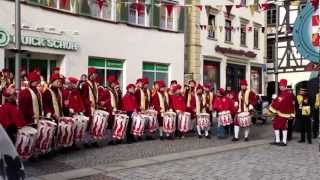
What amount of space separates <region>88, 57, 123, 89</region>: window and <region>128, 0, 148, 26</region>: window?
82.8 inches

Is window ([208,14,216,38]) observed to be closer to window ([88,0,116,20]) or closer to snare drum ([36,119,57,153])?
window ([88,0,116,20])

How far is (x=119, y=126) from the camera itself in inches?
534

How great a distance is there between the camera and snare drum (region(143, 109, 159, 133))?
584 inches

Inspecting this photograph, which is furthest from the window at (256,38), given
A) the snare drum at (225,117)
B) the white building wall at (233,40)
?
the snare drum at (225,117)

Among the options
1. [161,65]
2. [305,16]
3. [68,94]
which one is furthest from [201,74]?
[68,94]

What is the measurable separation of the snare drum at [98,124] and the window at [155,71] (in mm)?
11508

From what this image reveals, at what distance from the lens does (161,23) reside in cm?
2541

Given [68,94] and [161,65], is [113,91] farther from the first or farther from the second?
[161,65]

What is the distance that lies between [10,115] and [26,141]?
603mm

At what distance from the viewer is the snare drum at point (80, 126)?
39.4ft

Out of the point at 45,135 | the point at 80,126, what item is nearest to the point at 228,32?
the point at 80,126

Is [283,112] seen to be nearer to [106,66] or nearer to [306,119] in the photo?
[306,119]

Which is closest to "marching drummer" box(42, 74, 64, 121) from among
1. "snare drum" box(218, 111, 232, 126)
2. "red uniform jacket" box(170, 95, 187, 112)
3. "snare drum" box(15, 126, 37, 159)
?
"snare drum" box(15, 126, 37, 159)

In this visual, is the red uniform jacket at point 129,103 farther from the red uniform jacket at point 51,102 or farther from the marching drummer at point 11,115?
the marching drummer at point 11,115
